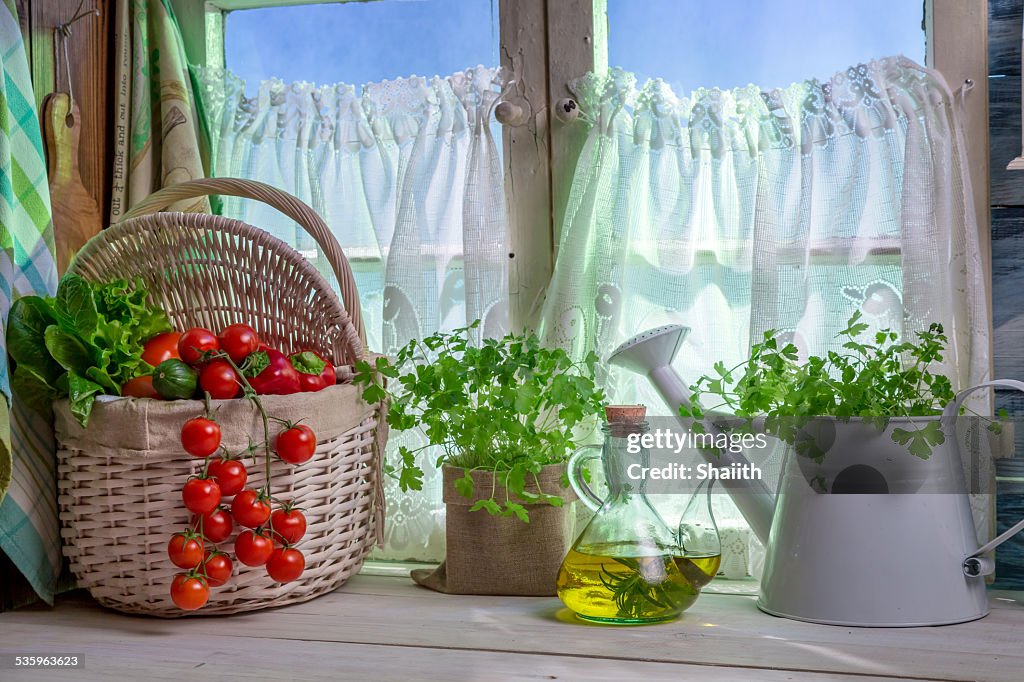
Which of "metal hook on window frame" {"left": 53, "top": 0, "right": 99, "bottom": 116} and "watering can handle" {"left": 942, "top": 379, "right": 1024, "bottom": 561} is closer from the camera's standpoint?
"watering can handle" {"left": 942, "top": 379, "right": 1024, "bottom": 561}

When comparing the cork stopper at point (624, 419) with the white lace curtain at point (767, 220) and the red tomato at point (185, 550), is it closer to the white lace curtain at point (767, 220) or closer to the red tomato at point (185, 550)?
the white lace curtain at point (767, 220)

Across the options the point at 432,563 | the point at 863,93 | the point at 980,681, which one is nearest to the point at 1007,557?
the point at 980,681

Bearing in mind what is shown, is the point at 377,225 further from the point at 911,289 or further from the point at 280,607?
the point at 911,289

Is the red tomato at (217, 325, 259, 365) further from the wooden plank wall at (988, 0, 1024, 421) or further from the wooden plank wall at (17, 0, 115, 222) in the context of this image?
the wooden plank wall at (988, 0, 1024, 421)

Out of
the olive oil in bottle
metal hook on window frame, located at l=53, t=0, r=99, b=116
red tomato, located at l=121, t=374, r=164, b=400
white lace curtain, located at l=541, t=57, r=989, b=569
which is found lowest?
the olive oil in bottle

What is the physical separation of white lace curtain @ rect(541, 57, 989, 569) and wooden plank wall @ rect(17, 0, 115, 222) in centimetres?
73

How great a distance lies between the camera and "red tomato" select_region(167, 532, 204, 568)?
38.0 inches

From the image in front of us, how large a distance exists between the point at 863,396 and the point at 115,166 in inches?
44.5

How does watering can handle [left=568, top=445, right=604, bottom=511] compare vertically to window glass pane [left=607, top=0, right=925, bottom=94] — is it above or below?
below

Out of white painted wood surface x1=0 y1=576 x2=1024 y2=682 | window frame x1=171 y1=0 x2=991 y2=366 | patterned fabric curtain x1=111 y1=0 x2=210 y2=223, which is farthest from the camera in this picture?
patterned fabric curtain x1=111 y1=0 x2=210 y2=223

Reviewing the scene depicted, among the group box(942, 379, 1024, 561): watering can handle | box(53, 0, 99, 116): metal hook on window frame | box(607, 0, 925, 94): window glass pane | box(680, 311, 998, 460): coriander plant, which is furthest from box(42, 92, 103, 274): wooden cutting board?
box(942, 379, 1024, 561): watering can handle

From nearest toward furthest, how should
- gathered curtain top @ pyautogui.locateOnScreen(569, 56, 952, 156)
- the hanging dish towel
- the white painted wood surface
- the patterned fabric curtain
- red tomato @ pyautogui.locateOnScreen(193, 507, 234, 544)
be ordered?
1. the white painted wood surface
2. red tomato @ pyautogui.locateOnScreen(193, 507, 234, 544)
3. the hanging dish towel
4. gathered curtain top @ pyautogui.locateOnScreen(569, 56, 952, 156)
5. the patterned fabric curtain

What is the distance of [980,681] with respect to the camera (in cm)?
84

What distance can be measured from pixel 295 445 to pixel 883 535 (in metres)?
0.63
